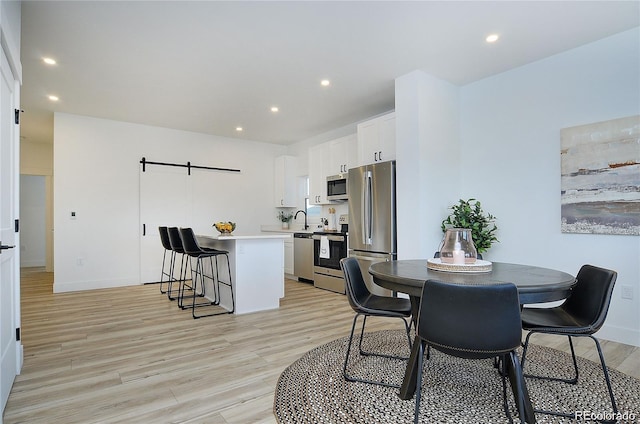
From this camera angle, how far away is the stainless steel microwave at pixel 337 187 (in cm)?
551

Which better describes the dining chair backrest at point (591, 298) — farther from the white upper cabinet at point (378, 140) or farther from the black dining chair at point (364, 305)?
the white upper cabinet at point (378, 140)

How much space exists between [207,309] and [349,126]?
374 cm

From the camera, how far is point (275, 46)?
3244mm

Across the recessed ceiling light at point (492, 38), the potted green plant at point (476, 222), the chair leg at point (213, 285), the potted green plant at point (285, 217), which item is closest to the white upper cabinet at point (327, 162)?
the potted green plant at point (285, 217)

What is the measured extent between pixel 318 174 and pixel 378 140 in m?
1.74

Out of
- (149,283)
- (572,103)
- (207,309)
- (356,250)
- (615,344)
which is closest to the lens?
(615,344)

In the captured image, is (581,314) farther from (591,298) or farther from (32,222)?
(32,222)

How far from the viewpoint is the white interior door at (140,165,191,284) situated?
5895 millimetres

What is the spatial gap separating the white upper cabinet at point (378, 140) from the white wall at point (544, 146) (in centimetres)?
88

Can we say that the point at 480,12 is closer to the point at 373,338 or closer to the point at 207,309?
the point at 373,338

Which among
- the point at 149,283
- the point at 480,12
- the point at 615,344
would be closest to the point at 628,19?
the point at 480,12

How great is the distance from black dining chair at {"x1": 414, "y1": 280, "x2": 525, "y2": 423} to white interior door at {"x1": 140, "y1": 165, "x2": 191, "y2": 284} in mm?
5470

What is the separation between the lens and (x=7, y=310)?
86.0 inches

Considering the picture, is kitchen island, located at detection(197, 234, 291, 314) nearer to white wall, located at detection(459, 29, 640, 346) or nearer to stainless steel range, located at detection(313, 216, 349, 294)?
stainless steel range, located at detection(313, 216, 349, 294)
